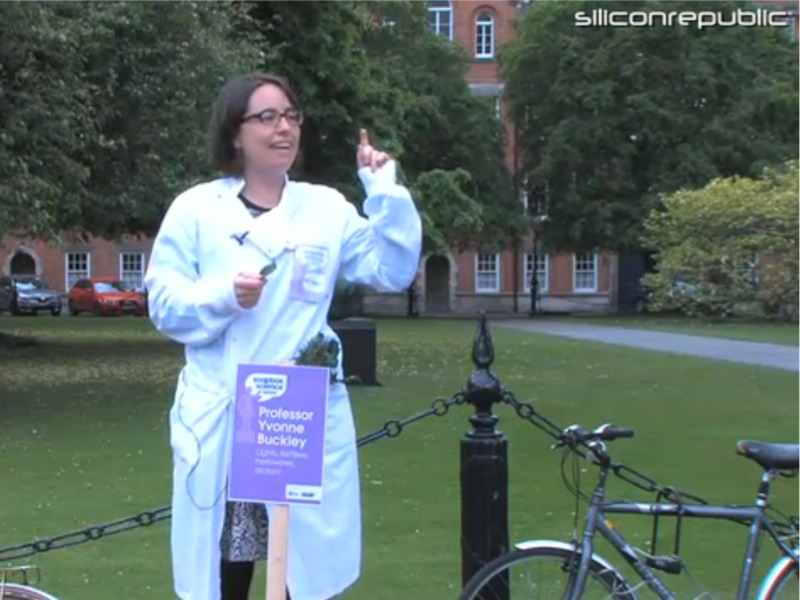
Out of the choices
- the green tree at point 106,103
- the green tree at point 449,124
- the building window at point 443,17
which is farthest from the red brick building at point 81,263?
the green tree at point 106,103

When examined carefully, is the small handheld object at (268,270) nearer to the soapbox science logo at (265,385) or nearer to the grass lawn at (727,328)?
the soapbox science logo at (265,385)

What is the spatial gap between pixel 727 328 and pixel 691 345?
30.2ft

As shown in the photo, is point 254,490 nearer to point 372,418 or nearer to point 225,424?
point 225,424

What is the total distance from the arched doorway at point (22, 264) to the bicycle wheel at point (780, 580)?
6629 centimetres

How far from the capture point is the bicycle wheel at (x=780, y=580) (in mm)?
4922

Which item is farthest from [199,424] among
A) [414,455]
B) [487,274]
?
[487,274]

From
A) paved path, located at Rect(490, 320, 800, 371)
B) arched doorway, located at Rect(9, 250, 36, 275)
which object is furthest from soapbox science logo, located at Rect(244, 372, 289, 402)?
arched doorway, located at Rect(9, 250, 36, 275)

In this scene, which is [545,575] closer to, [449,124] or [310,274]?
[310,274]

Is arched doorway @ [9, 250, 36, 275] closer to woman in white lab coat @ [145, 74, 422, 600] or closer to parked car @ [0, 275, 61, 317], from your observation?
parked car @ [0, 275, 61, 317]

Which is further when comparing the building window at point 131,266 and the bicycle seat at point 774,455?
the building window at point 131,266

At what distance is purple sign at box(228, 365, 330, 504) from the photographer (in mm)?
3609

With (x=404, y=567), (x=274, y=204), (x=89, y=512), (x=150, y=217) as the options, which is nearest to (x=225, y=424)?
(x=274, y=204)

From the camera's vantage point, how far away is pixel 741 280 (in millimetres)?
12156

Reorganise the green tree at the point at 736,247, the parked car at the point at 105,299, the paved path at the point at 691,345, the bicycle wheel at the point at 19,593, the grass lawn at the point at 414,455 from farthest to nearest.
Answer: the parked car at the point at 105,299 < the paved path at the point at 691,345 < the green tree at the point at 736,247 < the grass lawn at the point at 414,455 < the bicycle wheel at the point at 19,593
